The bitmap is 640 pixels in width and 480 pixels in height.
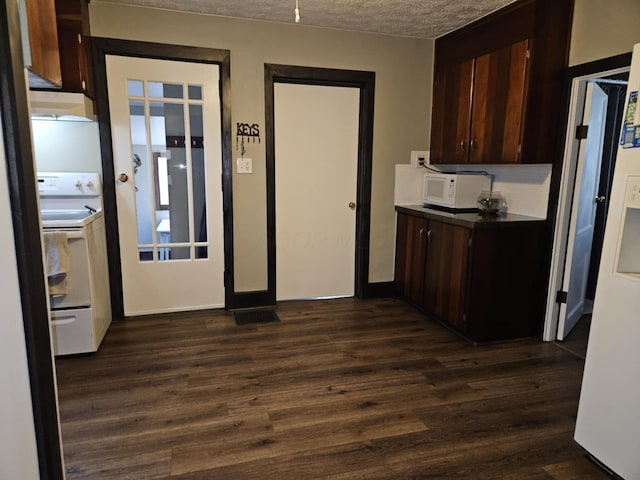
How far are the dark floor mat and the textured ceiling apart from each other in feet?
7.82

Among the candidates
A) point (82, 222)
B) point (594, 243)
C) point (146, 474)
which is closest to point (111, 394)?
point (146, 474)

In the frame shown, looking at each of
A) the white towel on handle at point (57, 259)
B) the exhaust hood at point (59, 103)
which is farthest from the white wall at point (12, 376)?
the exhaust hood at point (59, 103)

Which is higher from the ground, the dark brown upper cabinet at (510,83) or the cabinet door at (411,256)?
the dark brown upper cabinet at (510,83)

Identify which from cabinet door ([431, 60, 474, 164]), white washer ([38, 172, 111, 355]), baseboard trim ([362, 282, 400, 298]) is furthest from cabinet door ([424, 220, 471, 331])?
white washer ([38, 172, 111, 355])

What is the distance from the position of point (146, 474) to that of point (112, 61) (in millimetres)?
2809

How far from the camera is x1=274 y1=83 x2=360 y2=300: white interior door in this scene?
3662 millimetres

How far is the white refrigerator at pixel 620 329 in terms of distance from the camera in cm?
162

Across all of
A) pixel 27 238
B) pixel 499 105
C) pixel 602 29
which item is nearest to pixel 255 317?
pixel 499 105

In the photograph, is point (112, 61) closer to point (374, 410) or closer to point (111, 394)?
point (111, 394)

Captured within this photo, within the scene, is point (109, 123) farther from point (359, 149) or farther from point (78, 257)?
point (359, 149)

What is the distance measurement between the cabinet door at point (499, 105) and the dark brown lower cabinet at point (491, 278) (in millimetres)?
564

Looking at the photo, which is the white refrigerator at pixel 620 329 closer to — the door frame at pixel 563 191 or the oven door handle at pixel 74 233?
the door frame at pixel 563 191

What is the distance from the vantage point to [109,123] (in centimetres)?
318

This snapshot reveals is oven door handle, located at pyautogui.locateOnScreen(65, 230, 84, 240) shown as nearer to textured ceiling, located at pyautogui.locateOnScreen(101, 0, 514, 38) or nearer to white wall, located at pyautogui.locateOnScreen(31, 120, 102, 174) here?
white wall, located at pyautogui.locateOnScreen(31, 120, 102, 174)
